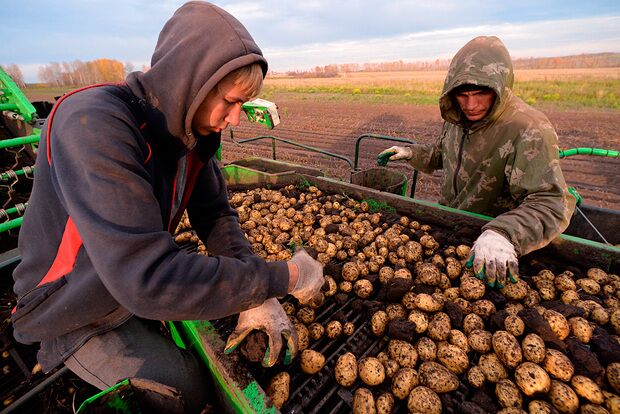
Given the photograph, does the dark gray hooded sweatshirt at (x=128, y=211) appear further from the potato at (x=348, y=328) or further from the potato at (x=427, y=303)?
the potato at (x=427, y=303)

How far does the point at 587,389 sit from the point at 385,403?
0.88 m

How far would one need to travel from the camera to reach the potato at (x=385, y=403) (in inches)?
57.2

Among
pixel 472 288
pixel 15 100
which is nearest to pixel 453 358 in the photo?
pixel 472 288

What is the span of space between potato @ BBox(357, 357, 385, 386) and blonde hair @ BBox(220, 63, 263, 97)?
1.42 meters

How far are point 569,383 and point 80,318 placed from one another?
2255mm

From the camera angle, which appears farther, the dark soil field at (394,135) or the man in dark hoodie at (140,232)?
the dark soil field at (394,135)

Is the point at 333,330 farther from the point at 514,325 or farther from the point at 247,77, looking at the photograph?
the point at 247,77

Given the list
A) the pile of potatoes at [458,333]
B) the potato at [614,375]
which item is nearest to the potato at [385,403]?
the pile of potatoes at [458,333]

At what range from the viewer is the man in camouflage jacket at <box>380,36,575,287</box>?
1.94m

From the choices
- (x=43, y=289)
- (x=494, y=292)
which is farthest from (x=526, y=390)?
(x=43, y=289)

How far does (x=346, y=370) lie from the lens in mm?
1593

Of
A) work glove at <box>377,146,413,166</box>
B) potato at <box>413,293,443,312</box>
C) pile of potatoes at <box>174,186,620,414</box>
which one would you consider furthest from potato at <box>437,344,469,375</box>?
work glove at <box>377,146,413,166</box>

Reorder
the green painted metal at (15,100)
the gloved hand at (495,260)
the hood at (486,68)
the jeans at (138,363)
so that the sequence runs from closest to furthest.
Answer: the jeans at (138,363) < the gloved hand at (495,260) < the hood at (486,68) < the green painted metal at (15,100)

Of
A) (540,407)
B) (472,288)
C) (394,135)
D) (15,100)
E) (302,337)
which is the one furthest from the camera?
(394,135)
